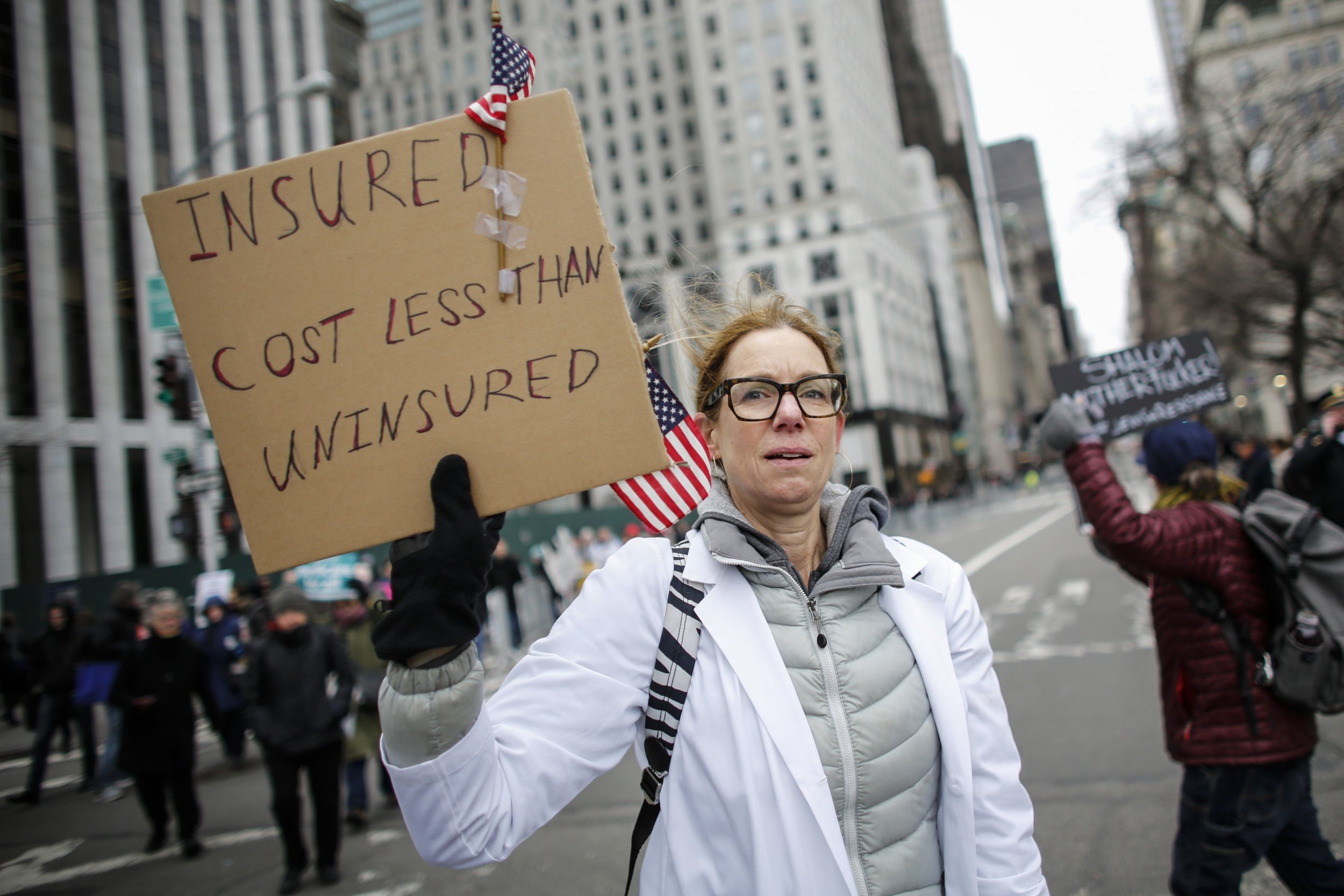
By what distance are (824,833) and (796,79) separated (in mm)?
67399

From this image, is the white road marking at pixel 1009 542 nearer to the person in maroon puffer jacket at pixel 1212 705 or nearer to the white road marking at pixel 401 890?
the white road marking at pixel 401 890

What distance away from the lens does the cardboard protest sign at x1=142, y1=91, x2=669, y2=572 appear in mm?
1512

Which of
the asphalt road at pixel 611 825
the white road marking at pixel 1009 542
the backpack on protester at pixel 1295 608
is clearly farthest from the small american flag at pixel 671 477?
the white road marking at pixel 1009 542

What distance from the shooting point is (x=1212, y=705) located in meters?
2.95

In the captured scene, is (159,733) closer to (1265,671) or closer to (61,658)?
(61,658)

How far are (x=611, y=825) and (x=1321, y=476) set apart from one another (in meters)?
5.65

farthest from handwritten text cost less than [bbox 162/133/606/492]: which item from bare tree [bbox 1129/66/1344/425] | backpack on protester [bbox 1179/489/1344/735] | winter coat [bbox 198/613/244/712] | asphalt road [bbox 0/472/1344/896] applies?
bare tree [bbox 1129/66/1344/425]

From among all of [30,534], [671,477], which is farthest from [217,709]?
[30,534]

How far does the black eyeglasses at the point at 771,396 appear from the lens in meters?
1.93

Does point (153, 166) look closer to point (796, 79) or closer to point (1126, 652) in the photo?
point (1126, 652)

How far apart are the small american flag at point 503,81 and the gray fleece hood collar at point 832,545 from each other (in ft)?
2.98

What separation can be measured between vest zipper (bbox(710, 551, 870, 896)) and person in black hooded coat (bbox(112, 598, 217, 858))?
233 inches

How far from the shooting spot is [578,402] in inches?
61.0

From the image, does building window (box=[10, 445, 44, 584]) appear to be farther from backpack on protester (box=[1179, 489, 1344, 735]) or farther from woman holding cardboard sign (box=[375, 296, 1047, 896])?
backpack on protester (box=[1179, 489, 1344, 735])
